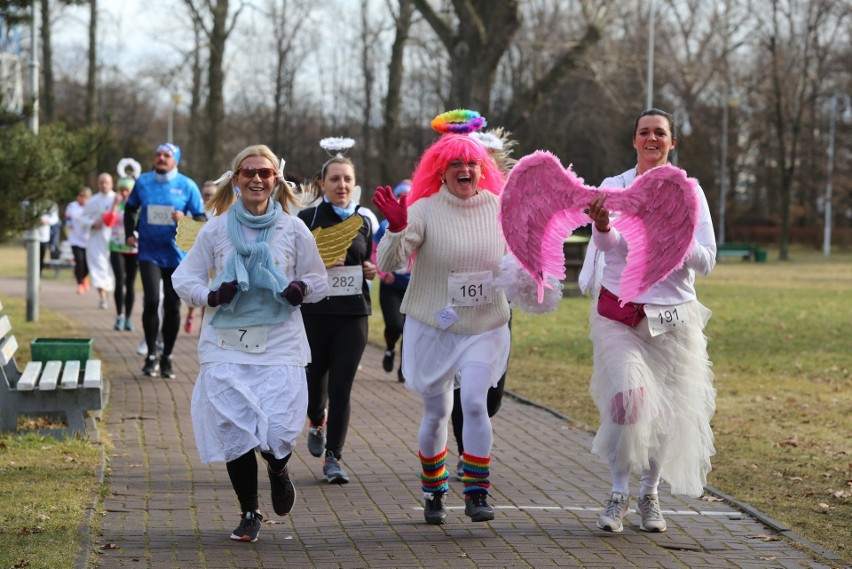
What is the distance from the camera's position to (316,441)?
825 cm

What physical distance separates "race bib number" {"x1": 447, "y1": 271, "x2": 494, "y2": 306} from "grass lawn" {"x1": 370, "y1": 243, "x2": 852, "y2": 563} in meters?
1.68

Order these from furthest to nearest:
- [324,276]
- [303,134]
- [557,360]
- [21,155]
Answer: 1. [303,134]
2. [557,360]
3. [21,155]
4. [324,276]

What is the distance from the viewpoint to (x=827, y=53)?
211 ft

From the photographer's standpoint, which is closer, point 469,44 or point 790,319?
point 790,319

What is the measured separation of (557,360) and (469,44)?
998 cm

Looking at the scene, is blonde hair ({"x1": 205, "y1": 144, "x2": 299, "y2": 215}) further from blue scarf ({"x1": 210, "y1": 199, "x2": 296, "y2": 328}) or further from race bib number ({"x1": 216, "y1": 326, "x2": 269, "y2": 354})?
race bib number ({"x1": 216, "y1": 326, "x2": 269, "y2": 354})

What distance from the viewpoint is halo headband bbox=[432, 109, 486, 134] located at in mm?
7051

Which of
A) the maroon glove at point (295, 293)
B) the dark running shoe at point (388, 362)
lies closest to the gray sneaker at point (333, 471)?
the maroon glove at point (295, 293)

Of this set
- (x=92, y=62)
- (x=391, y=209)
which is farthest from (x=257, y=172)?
(x=92, y=62)

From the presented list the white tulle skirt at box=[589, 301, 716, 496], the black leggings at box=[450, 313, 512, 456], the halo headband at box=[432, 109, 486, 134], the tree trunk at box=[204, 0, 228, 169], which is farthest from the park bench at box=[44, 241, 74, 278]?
the white tulle skirt at box=[589, 301, 716, 496]

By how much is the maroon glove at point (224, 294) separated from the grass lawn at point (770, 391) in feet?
9.21

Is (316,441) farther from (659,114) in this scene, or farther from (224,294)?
(659,114)

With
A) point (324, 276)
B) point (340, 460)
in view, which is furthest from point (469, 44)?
point (324, 276)

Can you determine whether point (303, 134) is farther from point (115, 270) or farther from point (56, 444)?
point (56, 444)
